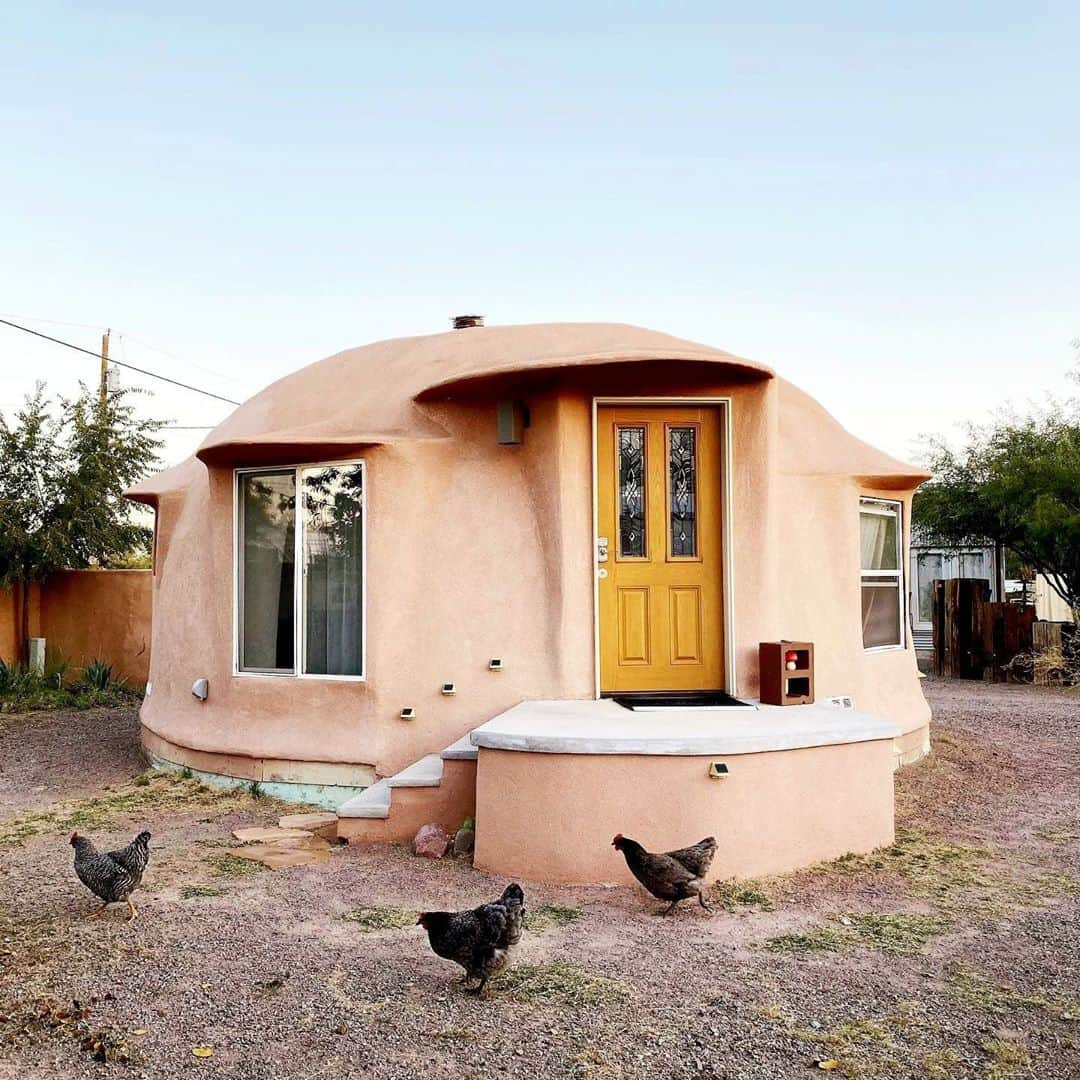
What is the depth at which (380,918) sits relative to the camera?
198 inches

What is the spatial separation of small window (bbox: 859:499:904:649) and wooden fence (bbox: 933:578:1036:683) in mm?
8162

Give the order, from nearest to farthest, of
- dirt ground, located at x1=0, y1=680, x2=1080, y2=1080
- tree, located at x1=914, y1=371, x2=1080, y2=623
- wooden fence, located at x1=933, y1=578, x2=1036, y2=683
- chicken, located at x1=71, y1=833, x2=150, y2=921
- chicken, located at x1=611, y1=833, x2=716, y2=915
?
dirt ground, located at x1=0, y1=680, x2=1080, y2=1080
chicken, located at x1=71, y1=833, x2=150, y2=921
chicken, located at x1=611, y1=833, x2=716, y2=915
tree, located at x1=914, y1=371, x2=1080, y2=623
wooden fence, located at x1=933, y1=578, x2=1036, y2=683

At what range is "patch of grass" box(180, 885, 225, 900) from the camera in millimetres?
5375

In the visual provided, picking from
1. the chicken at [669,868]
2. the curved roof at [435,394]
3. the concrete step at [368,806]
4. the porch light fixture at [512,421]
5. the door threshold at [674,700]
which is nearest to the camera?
the chicken at [669,868]

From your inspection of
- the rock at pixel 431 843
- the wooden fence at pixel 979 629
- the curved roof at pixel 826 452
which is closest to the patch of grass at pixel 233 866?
the rock at pixel 431 843

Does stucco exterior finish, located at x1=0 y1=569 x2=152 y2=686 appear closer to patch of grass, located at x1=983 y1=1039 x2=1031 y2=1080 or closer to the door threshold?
the door threshold

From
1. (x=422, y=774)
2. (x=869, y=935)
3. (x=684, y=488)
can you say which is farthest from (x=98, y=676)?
(x=869, y=935)

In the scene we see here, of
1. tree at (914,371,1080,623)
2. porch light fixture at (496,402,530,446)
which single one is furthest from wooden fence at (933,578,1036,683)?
porch light fixture at (496,402,530,446)

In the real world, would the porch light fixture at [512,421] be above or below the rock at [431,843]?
above

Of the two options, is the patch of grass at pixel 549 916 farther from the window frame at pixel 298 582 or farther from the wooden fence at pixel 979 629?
the wooden fence at pixel 979 629

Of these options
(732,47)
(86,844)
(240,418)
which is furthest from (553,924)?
(732,47)

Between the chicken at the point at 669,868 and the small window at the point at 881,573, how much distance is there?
4442mm

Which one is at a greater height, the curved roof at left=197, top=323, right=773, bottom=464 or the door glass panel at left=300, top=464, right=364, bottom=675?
the curved roof at left=197, top=323, right=773, bottom=464

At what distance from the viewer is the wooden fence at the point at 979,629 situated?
16.7 metres
